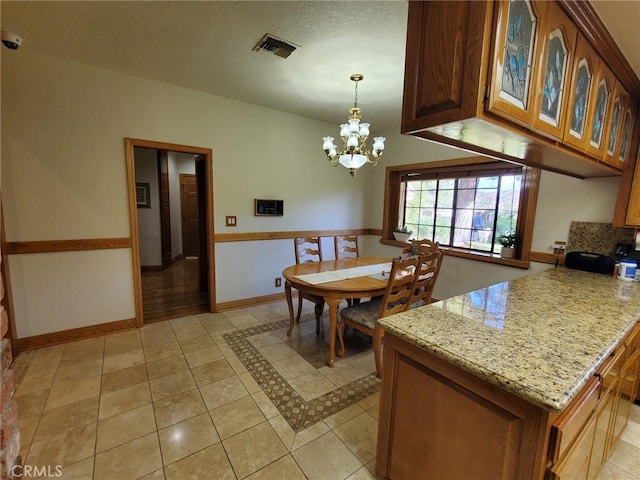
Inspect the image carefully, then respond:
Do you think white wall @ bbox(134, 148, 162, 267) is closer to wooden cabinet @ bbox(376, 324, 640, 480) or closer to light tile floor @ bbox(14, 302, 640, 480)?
light tile floor @ bbox(14, 302, 640, 480)

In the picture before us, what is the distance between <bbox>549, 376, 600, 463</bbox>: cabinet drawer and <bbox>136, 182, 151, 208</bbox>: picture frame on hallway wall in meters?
6.22

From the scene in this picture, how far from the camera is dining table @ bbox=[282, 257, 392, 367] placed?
2.24m

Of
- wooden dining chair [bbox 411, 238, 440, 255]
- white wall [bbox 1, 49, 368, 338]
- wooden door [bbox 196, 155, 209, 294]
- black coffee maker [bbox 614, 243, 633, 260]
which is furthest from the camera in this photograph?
wooden door [bbox 196, 155, 209, 294]

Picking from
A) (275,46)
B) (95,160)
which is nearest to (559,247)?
(275,46)

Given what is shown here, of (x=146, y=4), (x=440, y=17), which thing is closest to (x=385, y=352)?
(x=440, y=17)

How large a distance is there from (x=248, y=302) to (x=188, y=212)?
3.96 meters

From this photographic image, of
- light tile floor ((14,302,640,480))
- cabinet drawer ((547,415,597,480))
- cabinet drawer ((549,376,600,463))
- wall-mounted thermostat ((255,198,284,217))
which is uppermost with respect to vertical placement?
wall-mounted thermostat ((255,198,284,217))

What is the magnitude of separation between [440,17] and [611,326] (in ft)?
4.76

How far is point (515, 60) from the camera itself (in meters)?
0.98

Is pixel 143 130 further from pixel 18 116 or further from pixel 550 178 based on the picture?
pixel 550 178

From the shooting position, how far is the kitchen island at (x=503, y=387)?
84 cm

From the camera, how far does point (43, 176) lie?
246cm

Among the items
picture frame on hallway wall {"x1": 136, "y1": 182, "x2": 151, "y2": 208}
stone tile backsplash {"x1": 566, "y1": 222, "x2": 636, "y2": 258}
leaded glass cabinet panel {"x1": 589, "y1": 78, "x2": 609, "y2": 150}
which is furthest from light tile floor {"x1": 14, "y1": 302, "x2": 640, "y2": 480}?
picture frame on hallway wall {"x1": 136, "y1": 182, "x2": 151, "y2": 208}

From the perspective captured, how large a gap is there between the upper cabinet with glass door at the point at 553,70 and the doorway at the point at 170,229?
3040mm
